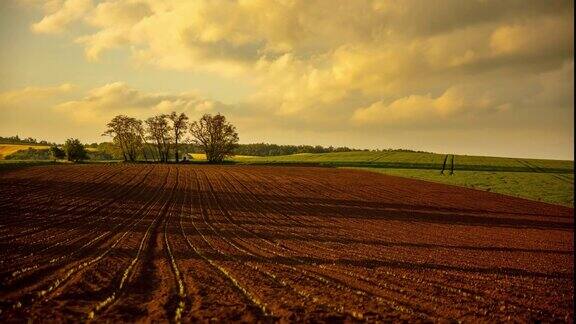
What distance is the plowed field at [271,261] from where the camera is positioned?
959 centimetres

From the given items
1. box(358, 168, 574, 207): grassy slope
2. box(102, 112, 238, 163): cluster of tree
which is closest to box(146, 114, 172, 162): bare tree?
box(102, 112, 238, 163): cluster of tree

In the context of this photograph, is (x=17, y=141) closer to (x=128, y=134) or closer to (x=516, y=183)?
(x=128, y=134)

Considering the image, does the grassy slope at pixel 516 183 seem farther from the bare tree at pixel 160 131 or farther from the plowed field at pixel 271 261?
the bare tree at pixel 160 131

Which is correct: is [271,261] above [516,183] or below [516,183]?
below

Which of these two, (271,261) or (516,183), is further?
(516,183)

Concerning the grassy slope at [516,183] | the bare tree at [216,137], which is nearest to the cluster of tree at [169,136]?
the bare tree at [216,137]

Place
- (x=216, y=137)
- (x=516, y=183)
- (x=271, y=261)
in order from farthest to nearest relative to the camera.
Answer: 1. (x=216, y=137)
2. (x=516, y=183)
3. (x=271, y=261)

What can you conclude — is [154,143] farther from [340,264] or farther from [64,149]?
[340,264]

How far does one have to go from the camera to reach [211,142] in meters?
88.2

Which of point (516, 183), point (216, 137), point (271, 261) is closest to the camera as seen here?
point (271, 261)

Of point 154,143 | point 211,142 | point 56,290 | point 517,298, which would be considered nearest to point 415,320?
point 517,298

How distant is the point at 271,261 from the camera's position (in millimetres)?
14227

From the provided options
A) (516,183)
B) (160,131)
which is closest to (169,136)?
(160,131)

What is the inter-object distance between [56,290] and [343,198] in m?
28.9
